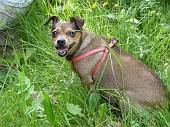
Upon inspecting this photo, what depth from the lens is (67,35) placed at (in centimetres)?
425

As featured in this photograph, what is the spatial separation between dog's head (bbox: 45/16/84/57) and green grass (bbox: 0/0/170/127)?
27 centimetres

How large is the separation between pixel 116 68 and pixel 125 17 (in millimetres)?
1102

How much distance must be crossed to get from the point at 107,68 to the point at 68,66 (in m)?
0.57

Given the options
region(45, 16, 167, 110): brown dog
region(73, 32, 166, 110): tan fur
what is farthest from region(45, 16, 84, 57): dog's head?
region(73, 32, 166, 110): tan fur

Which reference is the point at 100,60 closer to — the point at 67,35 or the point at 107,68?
the point at 107,68

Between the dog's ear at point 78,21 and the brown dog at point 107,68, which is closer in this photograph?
the brown dog at point 107,68

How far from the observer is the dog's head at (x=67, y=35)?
4207 mm

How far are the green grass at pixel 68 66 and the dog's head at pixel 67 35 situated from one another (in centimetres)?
27

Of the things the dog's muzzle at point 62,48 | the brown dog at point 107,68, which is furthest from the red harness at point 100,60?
the dog's muzzle at point 62,48

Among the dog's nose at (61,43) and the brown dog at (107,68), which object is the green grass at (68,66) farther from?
the dog's nose at (61,43)

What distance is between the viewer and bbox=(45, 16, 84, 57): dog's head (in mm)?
→ 4207

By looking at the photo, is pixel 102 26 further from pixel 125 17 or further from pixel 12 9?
pixel 12 9

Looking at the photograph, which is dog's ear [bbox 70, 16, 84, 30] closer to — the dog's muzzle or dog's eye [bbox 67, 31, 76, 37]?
dog's eye [bbox 67, 31, 76, 37]

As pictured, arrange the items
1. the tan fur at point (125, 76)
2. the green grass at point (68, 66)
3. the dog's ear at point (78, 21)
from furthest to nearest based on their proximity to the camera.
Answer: the dog's ear at point (78, 21), the tan fur at point (125, 76), the green grass at point (68, 66)
